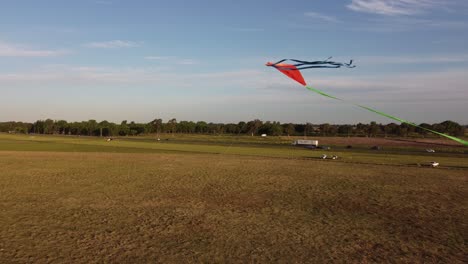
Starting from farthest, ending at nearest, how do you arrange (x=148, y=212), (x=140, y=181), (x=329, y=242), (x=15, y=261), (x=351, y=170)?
1. (x=351, y=170)
2. (x=140, y=181)
3. (x=148, y=212)
4. (x=329, y=242)
5. (x=15, y=261)

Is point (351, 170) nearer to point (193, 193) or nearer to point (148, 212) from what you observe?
point (193, 193)

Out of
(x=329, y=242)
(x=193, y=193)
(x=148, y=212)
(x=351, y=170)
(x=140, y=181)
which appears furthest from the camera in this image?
(x=351, y=170)

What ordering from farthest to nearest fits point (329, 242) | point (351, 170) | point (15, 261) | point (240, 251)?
point (351, 170), point (329, 242), point (240, 251), point (15, 261)

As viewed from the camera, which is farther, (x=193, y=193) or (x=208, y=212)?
(x=193, y=193)

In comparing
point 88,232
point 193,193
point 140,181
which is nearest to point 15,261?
point 88,232

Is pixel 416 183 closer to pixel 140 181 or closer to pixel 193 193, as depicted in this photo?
pixel 193 193

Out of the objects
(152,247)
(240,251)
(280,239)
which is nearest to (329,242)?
(280,239)
